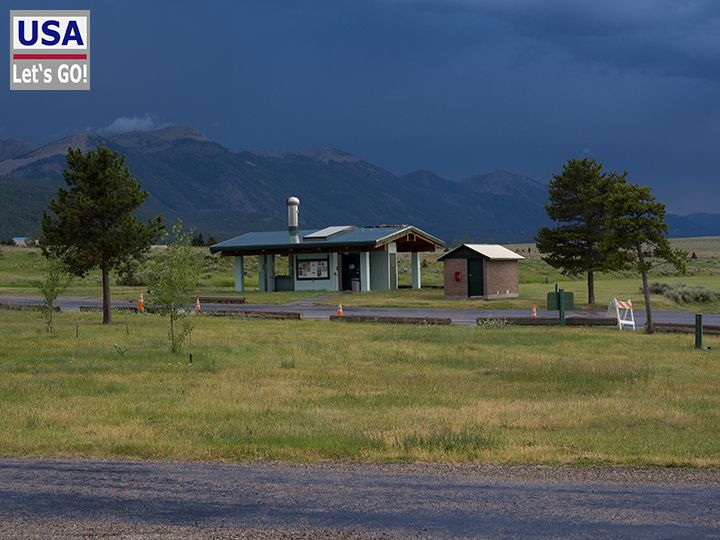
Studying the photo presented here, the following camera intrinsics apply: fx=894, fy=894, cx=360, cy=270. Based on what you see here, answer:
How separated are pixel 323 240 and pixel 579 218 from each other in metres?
19.2

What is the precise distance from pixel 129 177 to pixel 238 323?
8196 millimetres

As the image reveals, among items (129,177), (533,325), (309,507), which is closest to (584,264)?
(533,325)

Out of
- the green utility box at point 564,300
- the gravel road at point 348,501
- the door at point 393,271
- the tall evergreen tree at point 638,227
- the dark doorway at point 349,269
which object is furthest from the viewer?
the door at point 393,271

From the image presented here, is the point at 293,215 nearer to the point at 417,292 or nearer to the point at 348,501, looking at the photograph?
the point at 417,292

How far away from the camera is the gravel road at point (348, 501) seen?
29.8ft

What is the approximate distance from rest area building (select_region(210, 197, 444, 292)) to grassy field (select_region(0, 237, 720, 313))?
2.80 metres

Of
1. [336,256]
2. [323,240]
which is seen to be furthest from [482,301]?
[323,240]

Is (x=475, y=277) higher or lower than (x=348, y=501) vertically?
higher

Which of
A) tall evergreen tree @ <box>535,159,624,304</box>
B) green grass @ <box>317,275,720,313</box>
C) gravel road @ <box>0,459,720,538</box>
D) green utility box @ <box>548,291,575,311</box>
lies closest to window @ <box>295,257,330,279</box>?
green grass @ <box>317,275,720,313</box>

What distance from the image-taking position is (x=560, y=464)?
12.7 metres

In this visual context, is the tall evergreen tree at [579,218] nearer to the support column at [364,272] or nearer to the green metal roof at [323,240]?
the green metal roof at [323,240]

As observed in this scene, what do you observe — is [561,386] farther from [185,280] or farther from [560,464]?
[185,280]

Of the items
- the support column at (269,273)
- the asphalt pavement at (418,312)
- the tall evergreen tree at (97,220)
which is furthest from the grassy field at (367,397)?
the support column at (269,273)

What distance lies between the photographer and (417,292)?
60375 millimetres
